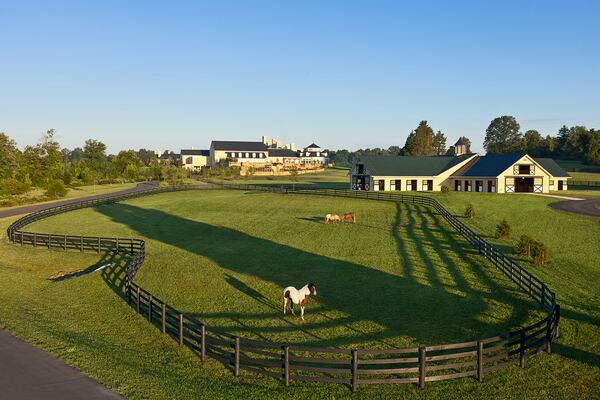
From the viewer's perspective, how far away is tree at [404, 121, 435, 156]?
114 meters

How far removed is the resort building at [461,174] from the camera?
67.2m

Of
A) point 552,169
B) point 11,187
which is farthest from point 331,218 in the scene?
point 11,187

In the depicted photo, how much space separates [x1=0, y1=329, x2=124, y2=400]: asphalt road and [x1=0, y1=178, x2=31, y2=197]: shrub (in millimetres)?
61378

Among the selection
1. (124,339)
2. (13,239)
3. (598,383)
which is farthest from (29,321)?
(13,239)

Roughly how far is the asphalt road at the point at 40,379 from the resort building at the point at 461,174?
61.6 m

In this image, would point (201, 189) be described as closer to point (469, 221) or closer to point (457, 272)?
point (469, 221)

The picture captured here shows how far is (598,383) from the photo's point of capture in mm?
12109

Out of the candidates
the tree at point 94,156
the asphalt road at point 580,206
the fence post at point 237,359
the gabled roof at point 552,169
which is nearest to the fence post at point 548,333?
the fence post at point 237,359

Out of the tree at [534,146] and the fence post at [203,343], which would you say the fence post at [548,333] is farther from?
the tree at [534,146]

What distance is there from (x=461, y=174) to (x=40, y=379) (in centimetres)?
6749

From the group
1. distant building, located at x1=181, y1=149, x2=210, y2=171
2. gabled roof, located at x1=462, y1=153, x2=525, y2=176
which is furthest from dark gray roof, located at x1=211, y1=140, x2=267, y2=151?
gabled roof, located at x1=462, y1=153, x2=525, y2=176

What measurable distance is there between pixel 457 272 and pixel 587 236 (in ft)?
54.3

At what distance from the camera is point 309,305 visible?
63.6 ft

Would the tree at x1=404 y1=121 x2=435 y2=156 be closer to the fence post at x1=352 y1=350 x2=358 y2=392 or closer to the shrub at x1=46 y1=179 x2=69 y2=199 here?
the shrub at x1=46 y1=179 x2=69 y2=199
